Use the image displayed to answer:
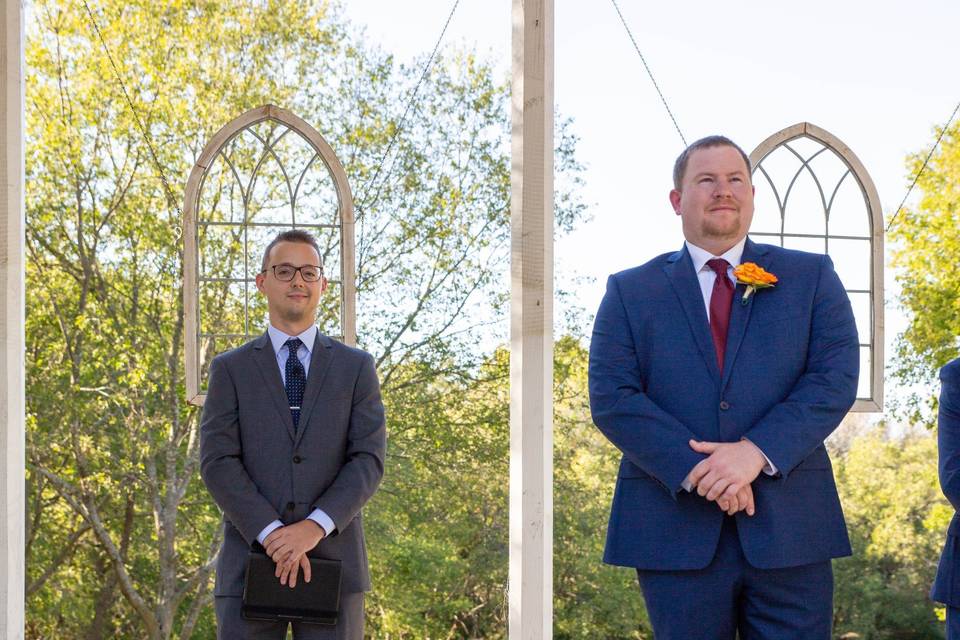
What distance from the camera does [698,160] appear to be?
2.22 meters

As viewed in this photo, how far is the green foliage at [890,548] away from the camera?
9.99m

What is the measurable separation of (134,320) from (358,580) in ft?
24.0

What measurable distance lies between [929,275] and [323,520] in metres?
8.90

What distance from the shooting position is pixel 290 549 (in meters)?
2.38

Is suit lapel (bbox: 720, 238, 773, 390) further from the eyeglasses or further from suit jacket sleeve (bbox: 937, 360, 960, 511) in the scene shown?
the eyeglasses

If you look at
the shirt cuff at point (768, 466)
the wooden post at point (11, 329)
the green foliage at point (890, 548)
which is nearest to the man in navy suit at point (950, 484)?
the shirt cuff at point (768, 466)

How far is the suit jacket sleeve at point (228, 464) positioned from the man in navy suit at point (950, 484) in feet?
Result: 4.63

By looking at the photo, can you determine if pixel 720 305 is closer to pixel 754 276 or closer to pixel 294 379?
pixel 754 276

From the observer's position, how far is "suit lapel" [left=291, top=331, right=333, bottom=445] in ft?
8.37

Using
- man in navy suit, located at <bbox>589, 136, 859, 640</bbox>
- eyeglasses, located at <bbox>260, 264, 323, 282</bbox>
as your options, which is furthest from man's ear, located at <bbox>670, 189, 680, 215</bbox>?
eyeglasses, located at <bbox>260, 264, 323, 282</bbox>

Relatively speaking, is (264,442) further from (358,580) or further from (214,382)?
(358,580)

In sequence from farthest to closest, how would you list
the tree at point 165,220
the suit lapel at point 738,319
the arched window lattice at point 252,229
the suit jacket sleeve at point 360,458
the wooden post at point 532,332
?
the tree at point 165,220
the arched window lattice at point 252,229
the wooden post at point 532,332
the suit jacket sleeve at point 360,458
the suit lapel at point 738,319

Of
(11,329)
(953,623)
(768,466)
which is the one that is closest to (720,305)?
(768,466)

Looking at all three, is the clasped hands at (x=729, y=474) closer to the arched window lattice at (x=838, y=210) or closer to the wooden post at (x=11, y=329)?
the arched window lattice at (x=838, y=210)
